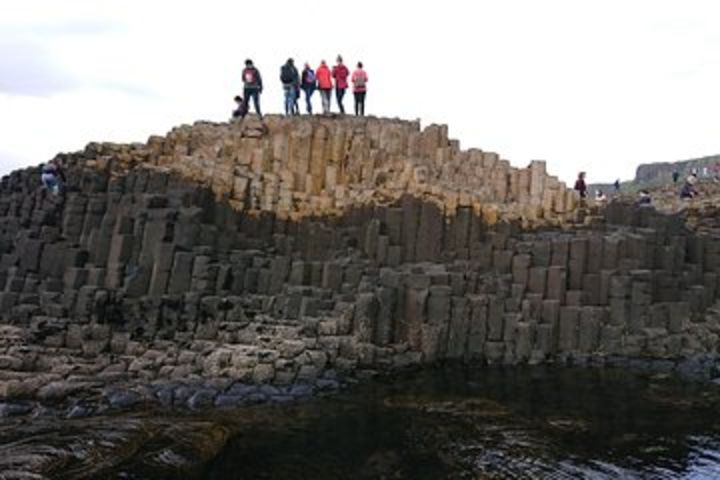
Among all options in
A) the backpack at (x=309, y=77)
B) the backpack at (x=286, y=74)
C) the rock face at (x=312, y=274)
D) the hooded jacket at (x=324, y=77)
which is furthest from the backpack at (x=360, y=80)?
the rock face at (x=312, y=274)

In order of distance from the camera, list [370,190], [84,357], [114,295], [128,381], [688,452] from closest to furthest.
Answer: [688,452] → [128,381] → [84,357] → [114,295] → [370,190]

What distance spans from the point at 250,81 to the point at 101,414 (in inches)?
Answer: 500

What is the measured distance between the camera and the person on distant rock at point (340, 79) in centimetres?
2467

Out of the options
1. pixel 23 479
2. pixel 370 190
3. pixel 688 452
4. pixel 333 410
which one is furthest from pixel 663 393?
→ pixel 23 479

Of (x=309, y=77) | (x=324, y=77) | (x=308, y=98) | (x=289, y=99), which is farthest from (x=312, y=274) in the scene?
(x=309, y=77)

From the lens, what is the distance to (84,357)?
18.0m

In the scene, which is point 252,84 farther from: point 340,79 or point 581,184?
point 581,184

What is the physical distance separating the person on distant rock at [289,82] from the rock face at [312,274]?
226 centimetres

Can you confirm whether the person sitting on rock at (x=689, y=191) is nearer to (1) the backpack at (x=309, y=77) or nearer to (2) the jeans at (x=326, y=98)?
(2) the jeans at (x=326, y=98)

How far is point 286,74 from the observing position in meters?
24.4

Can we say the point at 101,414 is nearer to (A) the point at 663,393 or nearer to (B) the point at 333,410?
(B) the point at 333,410

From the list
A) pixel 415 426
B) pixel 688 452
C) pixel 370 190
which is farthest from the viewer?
pixel 370 190

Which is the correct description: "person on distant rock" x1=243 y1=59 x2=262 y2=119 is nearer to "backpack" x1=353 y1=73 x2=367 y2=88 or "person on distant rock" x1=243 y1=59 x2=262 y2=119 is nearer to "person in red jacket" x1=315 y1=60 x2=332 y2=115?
"person in red jacket" x1=315 y1=60 x2=332 y2=115

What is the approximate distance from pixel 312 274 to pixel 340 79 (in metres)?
7.66
